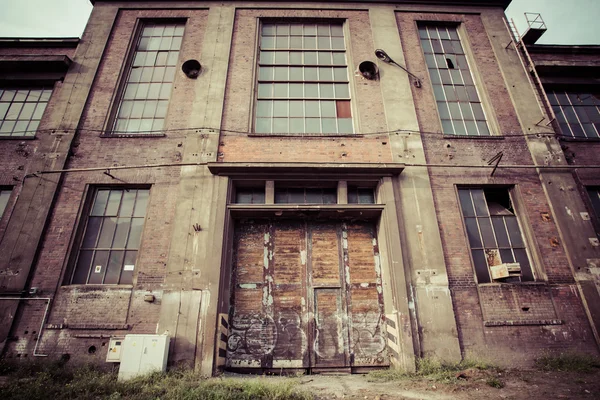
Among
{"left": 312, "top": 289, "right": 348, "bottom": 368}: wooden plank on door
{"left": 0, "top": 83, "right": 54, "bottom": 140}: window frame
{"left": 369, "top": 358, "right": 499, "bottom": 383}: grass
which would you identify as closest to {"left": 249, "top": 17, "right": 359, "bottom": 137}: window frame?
{"left": 312, "top": 289, "right": 348, "bottom": 368}: wooden plank on door

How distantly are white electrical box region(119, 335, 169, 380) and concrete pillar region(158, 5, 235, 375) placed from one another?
13.1 inches

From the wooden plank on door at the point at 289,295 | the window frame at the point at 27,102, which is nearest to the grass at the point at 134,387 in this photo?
the wooden plank on door at the point at 289,295

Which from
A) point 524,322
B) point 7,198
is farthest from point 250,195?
point 524,322

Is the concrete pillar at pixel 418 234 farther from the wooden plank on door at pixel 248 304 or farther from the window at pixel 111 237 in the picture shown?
the window at pixel 111 237

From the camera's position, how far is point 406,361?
18.5ft

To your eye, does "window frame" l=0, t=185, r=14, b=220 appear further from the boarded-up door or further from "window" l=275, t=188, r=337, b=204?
"window" l=275, t=188, r=337, b=204

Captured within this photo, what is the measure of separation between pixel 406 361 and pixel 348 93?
267 inches

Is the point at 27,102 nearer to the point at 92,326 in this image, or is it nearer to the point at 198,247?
the point at 92,326

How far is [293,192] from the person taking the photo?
7285 mm

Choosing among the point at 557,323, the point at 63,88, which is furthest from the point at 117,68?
the point at 557,323

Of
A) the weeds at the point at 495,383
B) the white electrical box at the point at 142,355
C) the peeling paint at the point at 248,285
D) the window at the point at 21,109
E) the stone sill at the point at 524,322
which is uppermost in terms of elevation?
the window at the point at 21,109

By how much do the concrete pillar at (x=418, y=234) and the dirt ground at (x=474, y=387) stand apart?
2.94ft

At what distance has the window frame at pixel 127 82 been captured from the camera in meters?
7.66

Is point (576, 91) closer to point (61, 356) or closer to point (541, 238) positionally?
point (541, 238)
